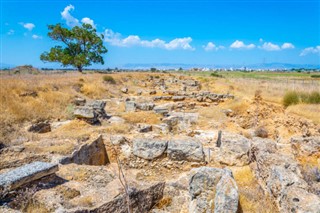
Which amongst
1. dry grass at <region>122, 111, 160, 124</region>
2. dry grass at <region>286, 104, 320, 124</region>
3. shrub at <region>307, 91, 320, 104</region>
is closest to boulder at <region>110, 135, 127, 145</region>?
dry grass at <region>122, 111, 160, 124</region>

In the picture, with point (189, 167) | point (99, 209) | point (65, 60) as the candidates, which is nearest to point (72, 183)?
point (99, 209)

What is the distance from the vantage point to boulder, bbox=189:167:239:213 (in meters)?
3.56

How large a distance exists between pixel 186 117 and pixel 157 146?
515cm

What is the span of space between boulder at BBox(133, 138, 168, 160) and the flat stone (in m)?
2.72

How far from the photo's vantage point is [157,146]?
681cm

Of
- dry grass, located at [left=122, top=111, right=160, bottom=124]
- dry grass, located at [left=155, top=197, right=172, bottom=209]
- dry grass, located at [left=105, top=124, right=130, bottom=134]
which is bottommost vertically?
dry grass, located at [left=155, top=197, right=172, bottom=209]

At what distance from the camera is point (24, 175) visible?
4230 mm

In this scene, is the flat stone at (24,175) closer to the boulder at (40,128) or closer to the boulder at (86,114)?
the boulder at (40,128)

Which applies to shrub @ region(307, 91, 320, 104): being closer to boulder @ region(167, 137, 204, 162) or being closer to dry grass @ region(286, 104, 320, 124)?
dry grass @ region(286, 104, 320, 124)

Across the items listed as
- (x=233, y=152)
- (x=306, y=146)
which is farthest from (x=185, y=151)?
(x=306, y=146)

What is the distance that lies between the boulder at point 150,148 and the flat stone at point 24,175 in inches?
107

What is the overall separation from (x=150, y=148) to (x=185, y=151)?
1.06 metres

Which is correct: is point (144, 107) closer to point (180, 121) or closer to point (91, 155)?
point (180, 121)

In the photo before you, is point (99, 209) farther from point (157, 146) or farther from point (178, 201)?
point (157, 146)
